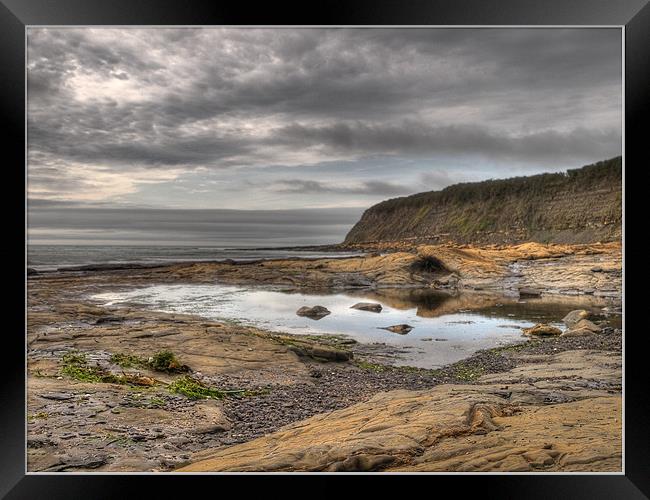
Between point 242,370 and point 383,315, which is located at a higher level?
point 383,315

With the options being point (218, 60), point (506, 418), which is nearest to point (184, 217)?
point (218, 60)

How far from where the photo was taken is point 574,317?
7039 mm

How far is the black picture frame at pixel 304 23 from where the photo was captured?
12.8 feet

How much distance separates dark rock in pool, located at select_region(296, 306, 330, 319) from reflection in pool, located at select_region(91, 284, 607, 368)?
0.07m

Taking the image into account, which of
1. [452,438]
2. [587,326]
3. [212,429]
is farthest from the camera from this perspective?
[587,326]

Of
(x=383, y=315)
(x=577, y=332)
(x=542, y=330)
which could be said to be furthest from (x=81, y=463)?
(x=577, y=332)

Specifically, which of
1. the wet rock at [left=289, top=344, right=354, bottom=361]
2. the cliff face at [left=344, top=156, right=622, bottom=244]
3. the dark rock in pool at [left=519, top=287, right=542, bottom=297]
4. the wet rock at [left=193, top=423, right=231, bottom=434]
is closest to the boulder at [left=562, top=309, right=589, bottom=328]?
the dark rock in pool at [left=519, top=287, right=542, bottom=297]

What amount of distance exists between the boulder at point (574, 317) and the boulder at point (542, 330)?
0.90 feet

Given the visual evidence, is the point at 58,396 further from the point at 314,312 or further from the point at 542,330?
the point at 542,330

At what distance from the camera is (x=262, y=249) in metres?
6.43

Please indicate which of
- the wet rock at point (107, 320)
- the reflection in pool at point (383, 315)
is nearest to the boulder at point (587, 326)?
the reflection in pool at point (383, 315)

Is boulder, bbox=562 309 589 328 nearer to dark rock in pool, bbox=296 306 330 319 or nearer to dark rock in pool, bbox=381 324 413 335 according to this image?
dark rock in pool, bbox=381 324 413 335

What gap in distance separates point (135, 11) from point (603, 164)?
5.52 meters

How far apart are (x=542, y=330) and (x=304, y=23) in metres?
5.26
